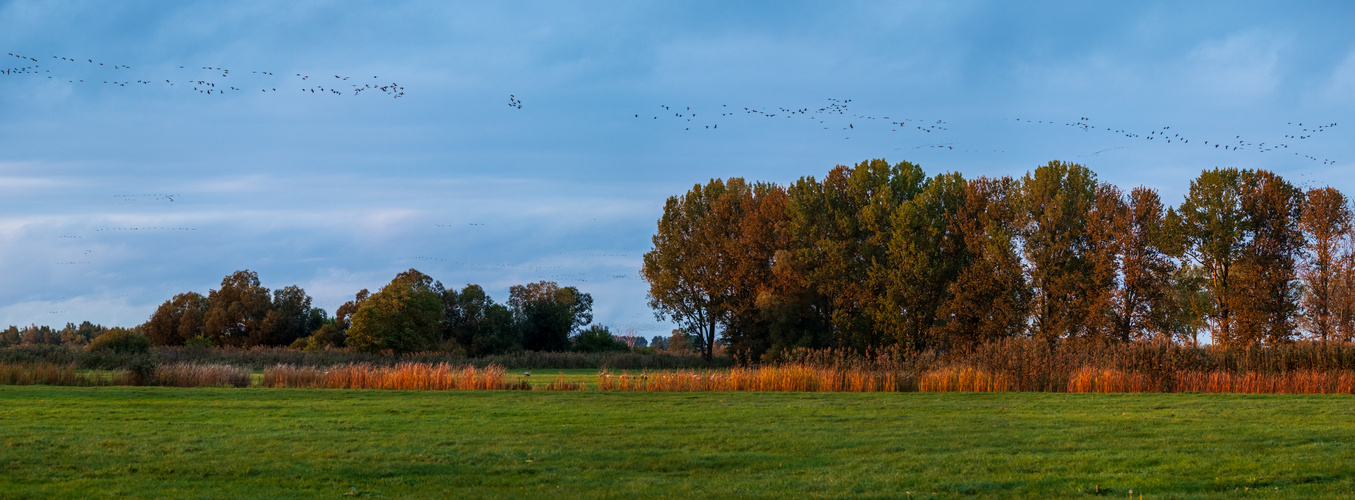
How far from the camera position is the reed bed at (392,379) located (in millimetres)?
27250

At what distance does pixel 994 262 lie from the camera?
1812 inches

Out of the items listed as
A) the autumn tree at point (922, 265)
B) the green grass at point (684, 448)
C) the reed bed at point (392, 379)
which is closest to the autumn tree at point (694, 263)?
the autumn tree at point (922, 265)

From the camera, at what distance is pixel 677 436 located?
1387cm

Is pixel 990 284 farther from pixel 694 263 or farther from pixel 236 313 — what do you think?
pixel 236 313

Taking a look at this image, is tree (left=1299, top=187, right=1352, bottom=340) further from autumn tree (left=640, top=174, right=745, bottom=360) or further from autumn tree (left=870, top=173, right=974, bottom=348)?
autumn tree (left=640, top=174, right=745, bottom=360)

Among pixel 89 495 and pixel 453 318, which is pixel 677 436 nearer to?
pixel 89 495

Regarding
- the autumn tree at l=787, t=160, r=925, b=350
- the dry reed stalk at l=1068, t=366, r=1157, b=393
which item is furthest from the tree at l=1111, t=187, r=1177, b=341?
the dry reed stalk at l=1068, t=366, r=1157, b=393

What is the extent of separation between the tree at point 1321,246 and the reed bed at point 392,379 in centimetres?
3355

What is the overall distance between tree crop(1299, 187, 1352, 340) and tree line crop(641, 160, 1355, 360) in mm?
58

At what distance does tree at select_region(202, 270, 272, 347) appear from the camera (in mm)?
71500

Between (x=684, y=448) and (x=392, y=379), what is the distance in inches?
694

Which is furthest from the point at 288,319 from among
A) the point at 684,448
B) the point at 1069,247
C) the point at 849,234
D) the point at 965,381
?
the point at 684,448

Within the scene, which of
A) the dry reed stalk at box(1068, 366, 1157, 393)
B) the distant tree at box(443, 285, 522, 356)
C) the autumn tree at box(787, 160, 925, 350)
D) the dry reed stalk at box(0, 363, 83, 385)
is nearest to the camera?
the dry reed stalk at box(1068, 366, 1157, 393)

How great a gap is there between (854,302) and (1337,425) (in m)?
37.1
